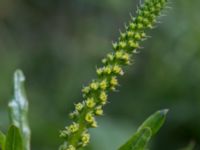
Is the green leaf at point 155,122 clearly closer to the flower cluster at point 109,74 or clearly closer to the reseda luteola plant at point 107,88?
the reseda luteola plant at point 107,88

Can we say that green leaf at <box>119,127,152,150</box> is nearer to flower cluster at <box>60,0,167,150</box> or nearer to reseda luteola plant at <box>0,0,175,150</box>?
reseda luteola plant at <box>0,0,175,150</box>

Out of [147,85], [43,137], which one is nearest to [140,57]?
[147,85]

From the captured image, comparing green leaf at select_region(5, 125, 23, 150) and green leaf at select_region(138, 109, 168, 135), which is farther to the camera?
green leaf at select_region(138, 109, 168, 135)

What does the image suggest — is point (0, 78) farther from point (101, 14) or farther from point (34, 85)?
point (101, 14)

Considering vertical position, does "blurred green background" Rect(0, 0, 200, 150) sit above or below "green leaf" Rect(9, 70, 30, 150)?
above

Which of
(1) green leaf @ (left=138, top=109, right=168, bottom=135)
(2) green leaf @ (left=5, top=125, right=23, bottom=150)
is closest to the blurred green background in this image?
(1) green leaf @ (left=138, top=109, right=168, bottom=135)
